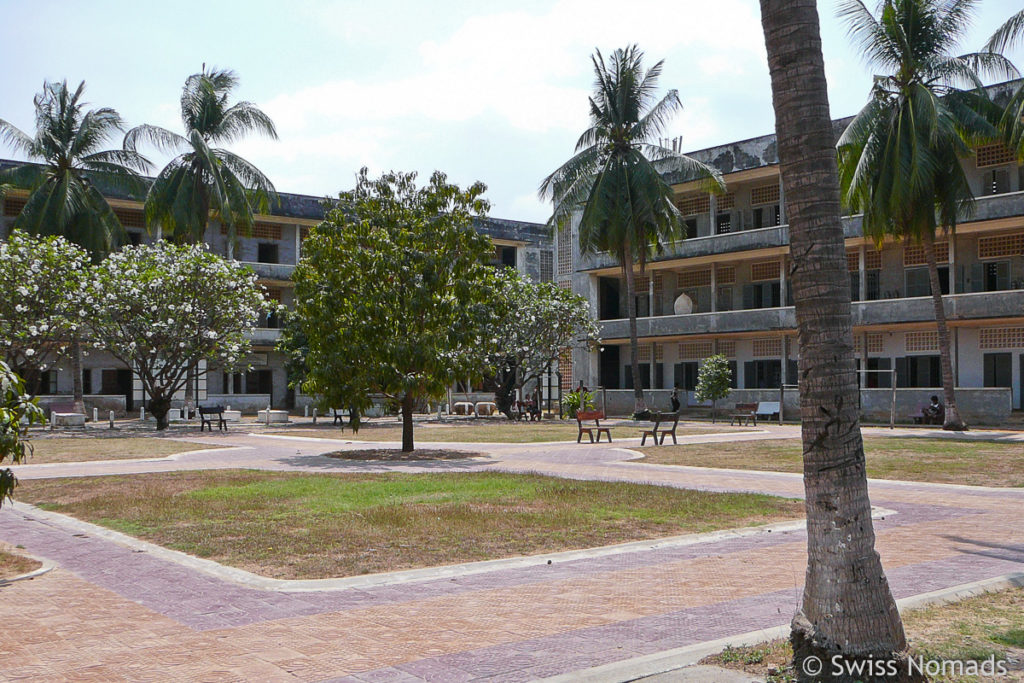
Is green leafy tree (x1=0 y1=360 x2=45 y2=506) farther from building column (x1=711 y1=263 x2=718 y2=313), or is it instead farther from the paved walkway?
building column (x1=711 y1=263 x2=718 y2=313)

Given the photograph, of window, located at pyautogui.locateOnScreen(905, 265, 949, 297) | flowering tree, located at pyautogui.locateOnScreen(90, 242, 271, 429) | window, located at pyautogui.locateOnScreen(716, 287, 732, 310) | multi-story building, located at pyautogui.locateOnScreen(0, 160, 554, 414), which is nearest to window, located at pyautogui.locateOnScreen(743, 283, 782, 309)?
window, located at pyautogui.locateOnScreen(716, 287, 732, 310)

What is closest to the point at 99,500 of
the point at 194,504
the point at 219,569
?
the point at 194,504

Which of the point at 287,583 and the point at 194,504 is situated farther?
the point at 194,504

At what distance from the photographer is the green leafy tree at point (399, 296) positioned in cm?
2033

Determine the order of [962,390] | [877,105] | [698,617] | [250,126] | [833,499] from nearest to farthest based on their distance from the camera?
1. [833,499]
2. [698,617]
3. [877,105]
4. [962,390]
5. [250,126]

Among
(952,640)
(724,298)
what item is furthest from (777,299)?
(952,640)

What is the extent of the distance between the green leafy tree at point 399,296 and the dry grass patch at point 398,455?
1.81 ft

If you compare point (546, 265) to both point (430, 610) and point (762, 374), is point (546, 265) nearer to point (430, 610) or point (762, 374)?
point (762, 374)

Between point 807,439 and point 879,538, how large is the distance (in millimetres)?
5397

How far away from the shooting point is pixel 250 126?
3872 cm

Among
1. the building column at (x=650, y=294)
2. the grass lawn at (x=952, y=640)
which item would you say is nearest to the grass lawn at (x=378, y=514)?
the grass lawn at (x=952, y=640)

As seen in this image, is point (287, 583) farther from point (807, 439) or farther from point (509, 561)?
point (807, 439)

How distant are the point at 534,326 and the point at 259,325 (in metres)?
18.4

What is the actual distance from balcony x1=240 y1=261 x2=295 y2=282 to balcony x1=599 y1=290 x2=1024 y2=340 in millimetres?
16739
